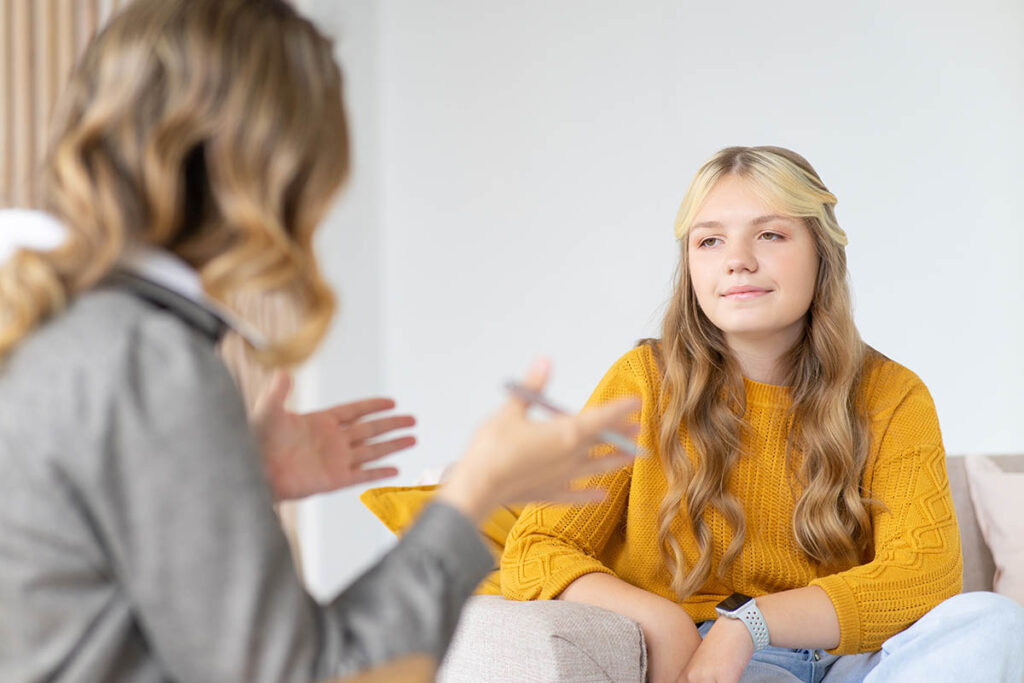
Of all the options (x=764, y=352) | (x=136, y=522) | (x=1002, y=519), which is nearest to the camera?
(x=136, y=522)

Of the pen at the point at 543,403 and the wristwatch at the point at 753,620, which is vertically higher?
the pen at the point at 543,403

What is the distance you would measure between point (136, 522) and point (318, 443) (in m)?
0.37

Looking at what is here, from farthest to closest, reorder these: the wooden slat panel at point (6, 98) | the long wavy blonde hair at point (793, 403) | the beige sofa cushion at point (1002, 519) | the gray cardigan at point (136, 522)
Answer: the wooden slat panel at point (6, 98) → the beige sofa cushion at point (1002, 519) → the long wavy blonde hair at point (793, 403) → the gray cardigan at point (136, 522)

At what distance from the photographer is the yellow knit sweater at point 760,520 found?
5.56 ft

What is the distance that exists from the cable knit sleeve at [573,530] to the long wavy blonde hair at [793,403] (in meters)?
0.05

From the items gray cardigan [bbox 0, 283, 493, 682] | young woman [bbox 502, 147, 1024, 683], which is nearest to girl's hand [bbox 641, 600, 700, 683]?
young woman [bbox 502, 147, 1024, 683]

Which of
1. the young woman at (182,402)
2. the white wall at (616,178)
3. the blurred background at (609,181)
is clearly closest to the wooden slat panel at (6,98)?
the blurred background at (609,181)

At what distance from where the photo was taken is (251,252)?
865mm

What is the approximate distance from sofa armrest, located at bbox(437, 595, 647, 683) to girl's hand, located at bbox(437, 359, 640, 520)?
0.53 metres

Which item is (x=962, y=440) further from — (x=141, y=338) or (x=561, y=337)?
(x=141, y=338)

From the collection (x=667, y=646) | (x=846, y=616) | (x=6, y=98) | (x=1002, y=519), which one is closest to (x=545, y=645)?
Answer: (x=667, y=646)

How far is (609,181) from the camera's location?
3.92 metres

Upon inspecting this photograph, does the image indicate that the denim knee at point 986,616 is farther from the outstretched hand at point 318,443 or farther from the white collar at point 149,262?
the white collar at point 149,262

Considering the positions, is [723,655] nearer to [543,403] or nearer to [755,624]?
[755,624]
